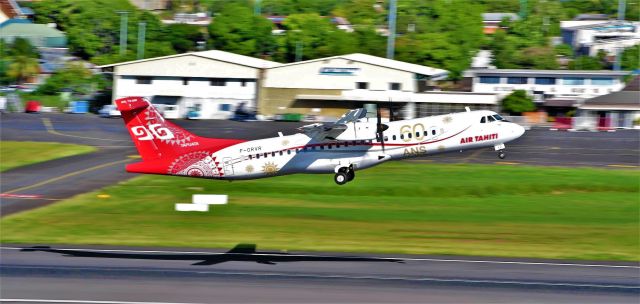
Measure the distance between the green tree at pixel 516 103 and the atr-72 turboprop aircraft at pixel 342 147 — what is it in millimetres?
100344

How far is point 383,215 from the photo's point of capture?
78.2 m

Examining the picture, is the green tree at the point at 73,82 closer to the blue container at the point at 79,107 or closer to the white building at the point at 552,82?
the blue container at the point at 79,107

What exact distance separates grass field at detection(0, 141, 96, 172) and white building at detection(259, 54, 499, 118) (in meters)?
44.7

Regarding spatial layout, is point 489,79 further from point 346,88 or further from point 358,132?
point 358,132

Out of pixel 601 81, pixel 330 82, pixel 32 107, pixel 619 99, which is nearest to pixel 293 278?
pixel 330 82

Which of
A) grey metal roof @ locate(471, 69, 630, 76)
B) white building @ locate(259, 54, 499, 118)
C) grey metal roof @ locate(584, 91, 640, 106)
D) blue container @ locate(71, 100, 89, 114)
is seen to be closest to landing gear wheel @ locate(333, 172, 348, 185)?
white building @ locate(259, 54, 499, 118)

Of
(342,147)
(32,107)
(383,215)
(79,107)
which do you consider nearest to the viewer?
(342,147)

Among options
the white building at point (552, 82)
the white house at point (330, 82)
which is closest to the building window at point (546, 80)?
the white building at point (552, 82)

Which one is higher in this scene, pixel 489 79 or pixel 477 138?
pixel 477 138

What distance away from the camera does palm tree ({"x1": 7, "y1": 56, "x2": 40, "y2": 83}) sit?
18875 cm

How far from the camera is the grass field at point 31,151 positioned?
337ft

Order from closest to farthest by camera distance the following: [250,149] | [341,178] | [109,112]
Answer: [341,178] < [250,149] < [109,112]

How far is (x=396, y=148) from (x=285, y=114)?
97270mm

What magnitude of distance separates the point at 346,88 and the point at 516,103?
2861 centimetres
